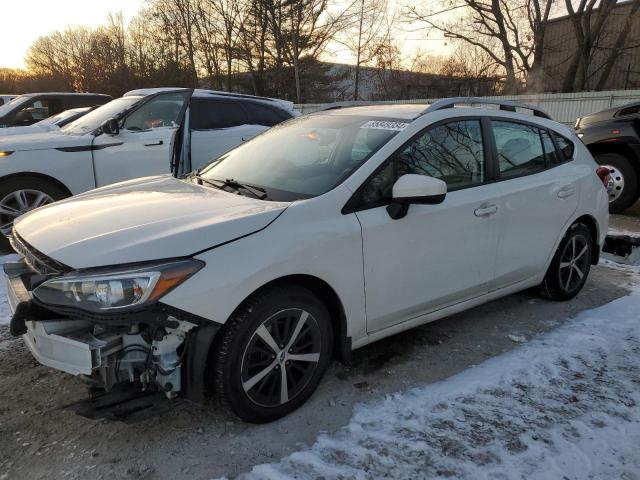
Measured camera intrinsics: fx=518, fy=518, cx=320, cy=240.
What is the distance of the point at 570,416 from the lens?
282cm

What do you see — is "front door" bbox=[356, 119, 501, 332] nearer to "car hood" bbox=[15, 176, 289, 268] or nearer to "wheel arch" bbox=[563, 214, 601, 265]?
"car hood" bbox=[15, 176, 289, 268]

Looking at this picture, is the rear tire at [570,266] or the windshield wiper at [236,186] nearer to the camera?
the windshield wiper at [236,186]

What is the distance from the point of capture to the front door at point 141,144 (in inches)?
245

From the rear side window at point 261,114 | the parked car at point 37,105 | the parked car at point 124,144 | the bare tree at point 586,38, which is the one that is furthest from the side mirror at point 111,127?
the bare tree at point 586,38

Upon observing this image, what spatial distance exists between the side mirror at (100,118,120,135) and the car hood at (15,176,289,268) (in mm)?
3314

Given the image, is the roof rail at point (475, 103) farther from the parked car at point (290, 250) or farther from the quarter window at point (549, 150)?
the quarter window at point (549, 150)

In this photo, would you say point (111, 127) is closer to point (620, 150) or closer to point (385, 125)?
point (385, 125)

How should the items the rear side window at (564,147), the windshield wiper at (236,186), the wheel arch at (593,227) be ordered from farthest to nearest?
the wheel arch at (593,227) → the rear side window at (564,147) → the windshield wiper at (236,186)

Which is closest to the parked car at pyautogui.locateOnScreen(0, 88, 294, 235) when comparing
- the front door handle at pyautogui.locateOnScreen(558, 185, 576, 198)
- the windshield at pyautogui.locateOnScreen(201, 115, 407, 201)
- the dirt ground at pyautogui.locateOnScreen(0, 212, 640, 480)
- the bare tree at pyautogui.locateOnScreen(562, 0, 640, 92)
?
the windshield at pyautogui.locateOnScreen(201, 115, 407, 201)

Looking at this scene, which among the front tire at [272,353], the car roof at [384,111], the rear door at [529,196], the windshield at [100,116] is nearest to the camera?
the front tire at [272,353]

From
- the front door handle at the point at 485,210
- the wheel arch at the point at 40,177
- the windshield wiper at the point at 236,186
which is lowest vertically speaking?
the front door handle at the point at 485,210

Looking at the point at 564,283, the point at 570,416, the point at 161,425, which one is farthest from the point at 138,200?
the point at 564,283

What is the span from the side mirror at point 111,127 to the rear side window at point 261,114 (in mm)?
1760

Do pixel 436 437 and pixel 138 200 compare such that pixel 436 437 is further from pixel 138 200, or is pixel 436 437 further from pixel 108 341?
pixel 138 200
